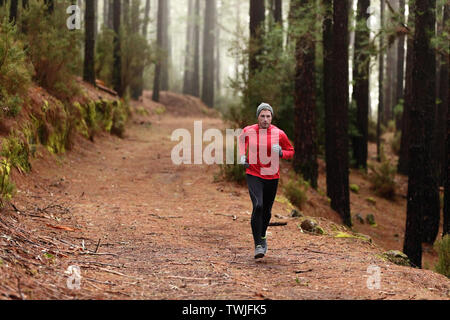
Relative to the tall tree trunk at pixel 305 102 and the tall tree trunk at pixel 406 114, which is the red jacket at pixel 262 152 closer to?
the tall tree trunk at pixel 305 102

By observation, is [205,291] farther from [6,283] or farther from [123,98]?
[123,98]

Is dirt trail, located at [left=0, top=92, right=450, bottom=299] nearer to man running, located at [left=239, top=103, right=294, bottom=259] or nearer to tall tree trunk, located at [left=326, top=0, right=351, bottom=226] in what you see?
man running, located at [left=239, top=103, right=294, bottom=259]

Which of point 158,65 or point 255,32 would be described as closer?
point 255,32

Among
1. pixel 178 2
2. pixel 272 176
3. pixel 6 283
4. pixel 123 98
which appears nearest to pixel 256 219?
pixel 272 176

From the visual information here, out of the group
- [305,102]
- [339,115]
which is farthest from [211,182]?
[305,102]

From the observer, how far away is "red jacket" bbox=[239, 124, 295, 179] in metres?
5.68

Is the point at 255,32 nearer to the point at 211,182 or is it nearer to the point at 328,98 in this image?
the point at 328,98

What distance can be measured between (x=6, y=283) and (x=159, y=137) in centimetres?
1445

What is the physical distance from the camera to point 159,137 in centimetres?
1803

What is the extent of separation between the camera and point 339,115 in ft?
37.3

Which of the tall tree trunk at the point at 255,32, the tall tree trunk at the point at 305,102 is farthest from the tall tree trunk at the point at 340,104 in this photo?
the tall tree trunk at the point at 255,32

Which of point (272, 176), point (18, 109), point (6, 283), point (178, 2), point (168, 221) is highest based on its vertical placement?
point (178, 2)

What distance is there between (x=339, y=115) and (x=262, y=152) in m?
6.16

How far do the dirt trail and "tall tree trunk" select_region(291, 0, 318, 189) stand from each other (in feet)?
9.72
